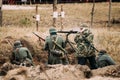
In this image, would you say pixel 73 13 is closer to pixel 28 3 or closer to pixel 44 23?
pixel 44 23

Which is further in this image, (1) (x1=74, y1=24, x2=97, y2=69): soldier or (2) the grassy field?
(2) the grassy field

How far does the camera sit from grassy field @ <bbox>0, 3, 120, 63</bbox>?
723 inches

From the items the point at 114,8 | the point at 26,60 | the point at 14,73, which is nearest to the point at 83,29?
the point at 26,60

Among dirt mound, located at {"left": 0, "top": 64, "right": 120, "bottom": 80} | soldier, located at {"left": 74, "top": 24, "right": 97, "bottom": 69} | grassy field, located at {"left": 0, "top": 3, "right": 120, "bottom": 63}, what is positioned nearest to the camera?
dirt mound, located at {"left": 0, "top": 64, "right": 120, "bottom": 80}

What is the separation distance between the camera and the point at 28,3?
1377 inches

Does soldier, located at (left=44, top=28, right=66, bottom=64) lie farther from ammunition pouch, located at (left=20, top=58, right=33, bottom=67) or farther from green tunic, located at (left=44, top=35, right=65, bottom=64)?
ammunition pouch, located at (left=20, top=58, right=33, bottom=67)

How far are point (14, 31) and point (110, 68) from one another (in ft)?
28.1

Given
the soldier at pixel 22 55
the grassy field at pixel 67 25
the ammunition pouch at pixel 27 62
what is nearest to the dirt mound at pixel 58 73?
the ammunition pouch at pixel 27 62

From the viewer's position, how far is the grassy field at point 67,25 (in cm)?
1838

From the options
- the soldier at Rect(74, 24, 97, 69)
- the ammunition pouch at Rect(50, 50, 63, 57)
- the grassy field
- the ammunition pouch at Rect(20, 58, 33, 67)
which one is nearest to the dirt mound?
the ammunition pouch at Rect(20, 58, 33, 67)

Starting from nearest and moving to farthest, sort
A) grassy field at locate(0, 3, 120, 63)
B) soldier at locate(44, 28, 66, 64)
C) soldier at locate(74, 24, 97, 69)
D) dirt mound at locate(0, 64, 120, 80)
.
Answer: dirt mound at locate(0, 64, 120, 80) → soldier at locate(44, 28, 66, 64) → soldier at locate(74, 24, 97, 69) → grassy field at locate(0, 3, 120, 63)

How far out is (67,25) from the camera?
2516 cm

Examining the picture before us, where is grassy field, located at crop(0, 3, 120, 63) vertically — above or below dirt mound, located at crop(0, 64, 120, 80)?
below

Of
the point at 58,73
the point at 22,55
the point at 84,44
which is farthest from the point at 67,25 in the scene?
the point at 58,73
